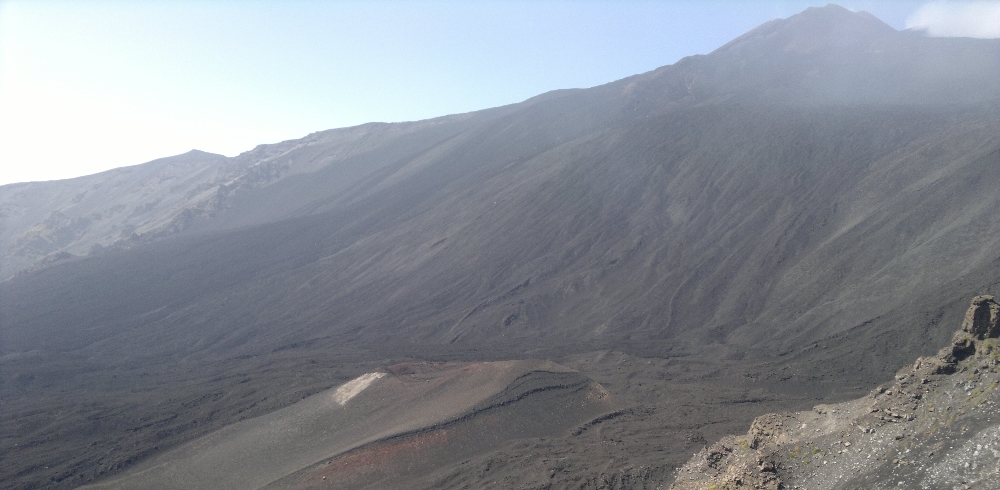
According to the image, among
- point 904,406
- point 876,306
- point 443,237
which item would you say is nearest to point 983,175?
point 876,306

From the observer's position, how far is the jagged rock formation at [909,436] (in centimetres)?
816

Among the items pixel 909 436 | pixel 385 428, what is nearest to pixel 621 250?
pixel 385 428

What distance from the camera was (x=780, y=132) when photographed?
4309 cm

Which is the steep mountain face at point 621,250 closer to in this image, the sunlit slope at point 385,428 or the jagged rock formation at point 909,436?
the sunlit slope at point 385,428

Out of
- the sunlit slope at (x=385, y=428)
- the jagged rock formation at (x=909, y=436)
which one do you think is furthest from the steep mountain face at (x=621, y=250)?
the jagged rock formation at (x=909, y=436)

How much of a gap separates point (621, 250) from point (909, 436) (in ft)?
90.2

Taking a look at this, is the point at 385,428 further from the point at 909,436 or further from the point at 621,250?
the point at 621,250

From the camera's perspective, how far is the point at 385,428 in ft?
57.7

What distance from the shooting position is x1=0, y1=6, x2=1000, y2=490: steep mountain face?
2656 centimetres

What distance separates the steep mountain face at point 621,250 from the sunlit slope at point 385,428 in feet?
13.5

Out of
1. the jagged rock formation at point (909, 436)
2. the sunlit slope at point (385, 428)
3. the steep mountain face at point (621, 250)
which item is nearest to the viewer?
the jagged rock formation at point (909, 436)

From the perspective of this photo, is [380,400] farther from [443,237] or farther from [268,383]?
[443,237]

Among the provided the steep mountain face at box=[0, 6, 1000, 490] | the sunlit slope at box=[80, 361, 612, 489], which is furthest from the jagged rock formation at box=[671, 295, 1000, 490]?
the steep mountain face at box=[0, 6, 1000, 490]

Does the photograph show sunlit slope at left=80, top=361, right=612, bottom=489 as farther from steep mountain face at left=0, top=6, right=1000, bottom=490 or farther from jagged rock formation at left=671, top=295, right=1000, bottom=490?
jagged rock formation at left=671, top=295, right=1000, bottom=490
